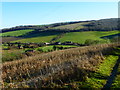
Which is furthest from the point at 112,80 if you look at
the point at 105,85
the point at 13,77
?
the point at 13,77

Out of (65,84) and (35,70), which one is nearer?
(65,84)

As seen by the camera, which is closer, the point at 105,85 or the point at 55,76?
the point at 105,85

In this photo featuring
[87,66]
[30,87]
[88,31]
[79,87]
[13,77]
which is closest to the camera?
[79,87]

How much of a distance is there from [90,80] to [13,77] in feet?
18.4

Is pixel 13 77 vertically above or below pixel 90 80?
below

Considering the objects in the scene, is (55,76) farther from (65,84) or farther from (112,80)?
(112,80)

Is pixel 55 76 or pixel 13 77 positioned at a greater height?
pixel 55 76

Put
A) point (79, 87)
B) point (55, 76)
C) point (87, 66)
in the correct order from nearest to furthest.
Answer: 1. point (79, 87)
2. point (55, 76)
3. point (87, 66)

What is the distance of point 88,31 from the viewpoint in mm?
83000

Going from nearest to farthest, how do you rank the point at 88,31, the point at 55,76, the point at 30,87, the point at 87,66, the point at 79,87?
the point at 79,87, the point at 30,87, the point at 55,76, the point at 87,66, the point at 88,31

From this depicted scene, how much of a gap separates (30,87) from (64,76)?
175 centimetres

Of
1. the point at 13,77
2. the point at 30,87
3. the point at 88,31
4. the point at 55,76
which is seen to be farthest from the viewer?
the point at 88,31

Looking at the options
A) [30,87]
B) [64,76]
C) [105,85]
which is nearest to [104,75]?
[105,85]

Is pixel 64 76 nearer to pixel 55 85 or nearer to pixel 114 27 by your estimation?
pixel 55 85
